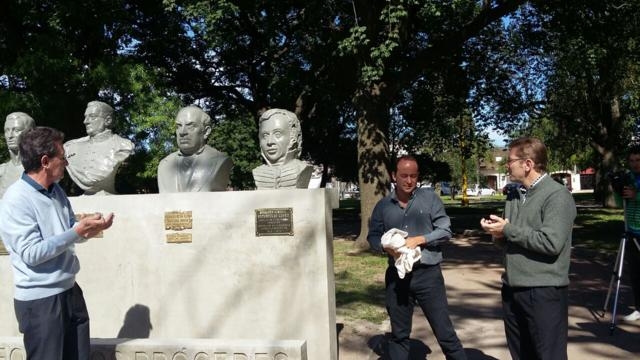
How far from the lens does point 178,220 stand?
4941 millimetres

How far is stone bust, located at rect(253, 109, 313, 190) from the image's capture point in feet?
16.2

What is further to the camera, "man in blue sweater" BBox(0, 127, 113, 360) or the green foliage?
the green foliage

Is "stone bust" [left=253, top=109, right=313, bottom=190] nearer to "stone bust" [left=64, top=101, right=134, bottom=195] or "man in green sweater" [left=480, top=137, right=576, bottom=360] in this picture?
"stone bust" [left=64, top=101, right=134, bottom=195]

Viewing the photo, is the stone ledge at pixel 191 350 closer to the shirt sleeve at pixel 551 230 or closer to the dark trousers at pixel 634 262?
the shirt sleeve at pixel 551 230

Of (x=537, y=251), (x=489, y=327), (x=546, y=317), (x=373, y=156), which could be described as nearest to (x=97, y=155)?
(x=537, y=251)

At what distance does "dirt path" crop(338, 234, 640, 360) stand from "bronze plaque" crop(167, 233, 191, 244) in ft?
6.17

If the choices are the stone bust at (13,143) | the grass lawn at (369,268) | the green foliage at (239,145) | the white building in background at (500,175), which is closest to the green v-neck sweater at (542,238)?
the grass lawn at (369,268)

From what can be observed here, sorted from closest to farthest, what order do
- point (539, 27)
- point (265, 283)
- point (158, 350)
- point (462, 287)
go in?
point (158, 350) → point (265, 283) → point (462, 287) → point (539, 27)

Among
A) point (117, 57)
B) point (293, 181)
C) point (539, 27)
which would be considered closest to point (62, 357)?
point (293, 181)

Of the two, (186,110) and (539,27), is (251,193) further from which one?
(539,27)

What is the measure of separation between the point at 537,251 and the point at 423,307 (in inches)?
41.6

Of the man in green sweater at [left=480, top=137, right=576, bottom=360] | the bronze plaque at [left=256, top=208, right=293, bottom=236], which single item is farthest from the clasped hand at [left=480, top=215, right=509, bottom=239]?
the bronze plaque at [left=256, top=208, right=293, bottom=236]

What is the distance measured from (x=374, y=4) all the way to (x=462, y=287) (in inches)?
243

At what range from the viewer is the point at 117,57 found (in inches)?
515
